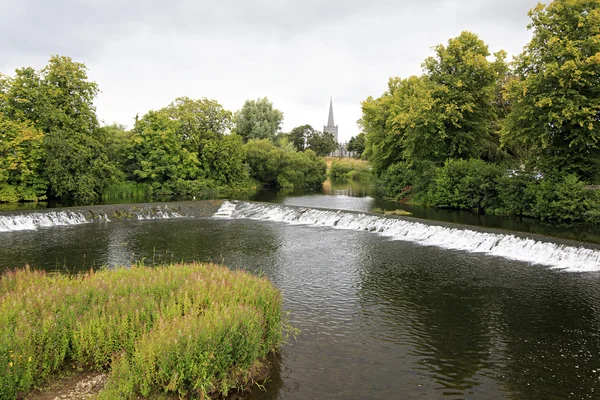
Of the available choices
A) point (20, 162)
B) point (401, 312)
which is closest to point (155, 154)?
point (20, 162)

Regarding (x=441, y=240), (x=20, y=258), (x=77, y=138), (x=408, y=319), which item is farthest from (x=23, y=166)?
(x=408, y=319)

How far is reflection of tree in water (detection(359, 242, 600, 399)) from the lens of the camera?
812cm

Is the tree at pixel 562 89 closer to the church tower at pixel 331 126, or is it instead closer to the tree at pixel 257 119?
the tree at pixel 257 119

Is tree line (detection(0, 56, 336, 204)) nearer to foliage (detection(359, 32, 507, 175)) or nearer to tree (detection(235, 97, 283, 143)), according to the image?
tree (detection(235, 97, 283, 143))

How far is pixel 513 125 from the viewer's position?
27.7 m

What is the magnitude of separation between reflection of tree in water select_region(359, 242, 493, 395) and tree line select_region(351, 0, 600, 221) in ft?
41.1

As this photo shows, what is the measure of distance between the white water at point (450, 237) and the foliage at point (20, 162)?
18336mm

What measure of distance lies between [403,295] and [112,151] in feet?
140

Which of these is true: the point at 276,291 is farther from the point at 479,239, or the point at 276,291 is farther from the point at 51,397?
the point at 479,239

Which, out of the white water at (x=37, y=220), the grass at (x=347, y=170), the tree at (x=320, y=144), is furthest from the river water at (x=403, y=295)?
the tree at (x=320, y=144)

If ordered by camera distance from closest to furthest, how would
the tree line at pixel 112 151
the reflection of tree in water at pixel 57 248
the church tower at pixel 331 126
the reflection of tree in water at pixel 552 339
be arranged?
the reflection of tree in water at pixel 552 339 → the reflection of tree in water at pixel 57 248 → the tree line at pixel 112 151 → the church tower at pixel 331 126

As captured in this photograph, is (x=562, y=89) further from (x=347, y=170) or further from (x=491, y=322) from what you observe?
(x=347, y=170)

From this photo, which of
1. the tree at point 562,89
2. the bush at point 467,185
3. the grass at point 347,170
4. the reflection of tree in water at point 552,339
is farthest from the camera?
the grass at point 347,170

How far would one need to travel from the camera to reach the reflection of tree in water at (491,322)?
8117 mm
